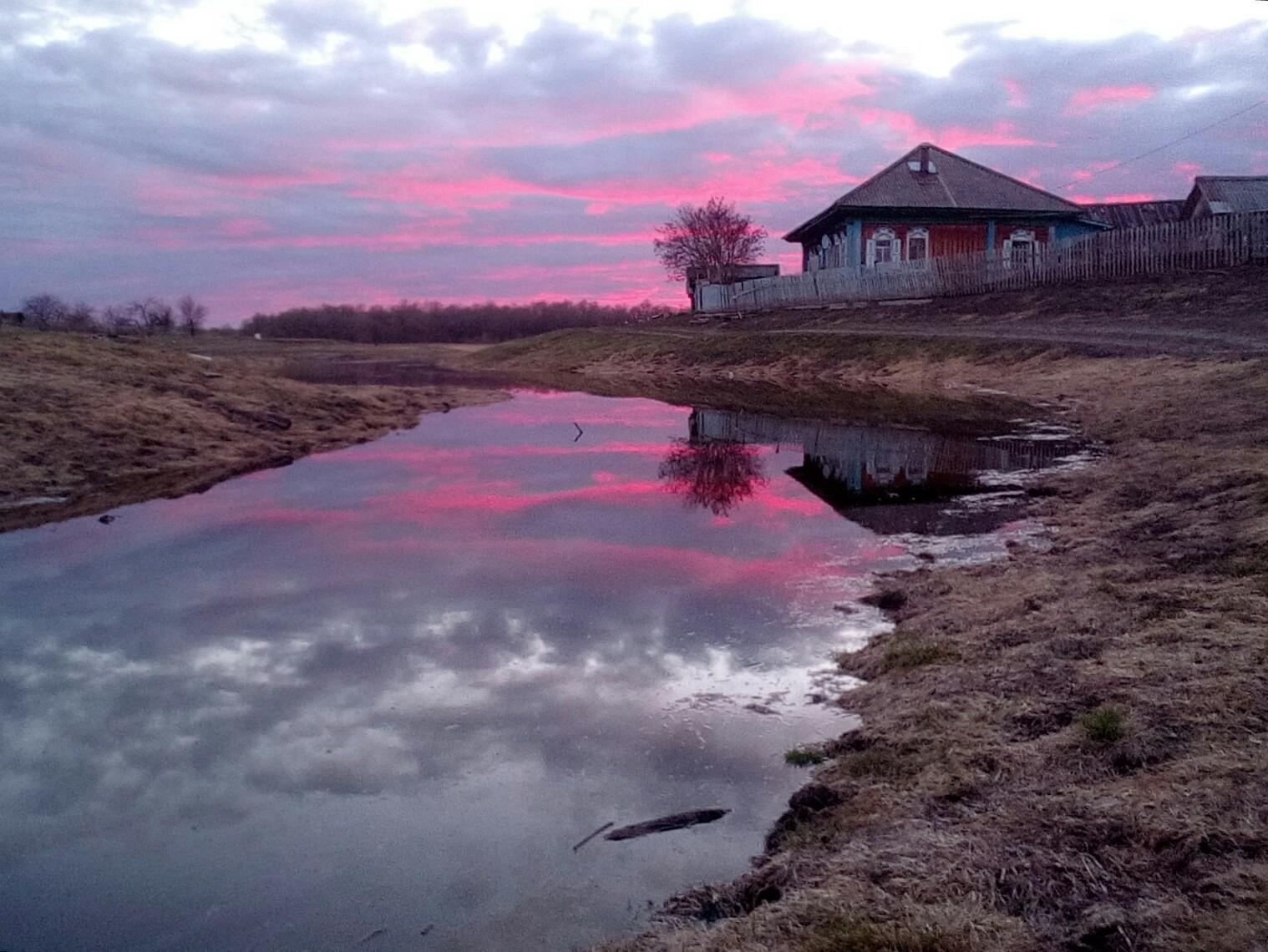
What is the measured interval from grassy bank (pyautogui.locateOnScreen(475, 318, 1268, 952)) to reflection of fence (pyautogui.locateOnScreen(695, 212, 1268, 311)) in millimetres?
22682

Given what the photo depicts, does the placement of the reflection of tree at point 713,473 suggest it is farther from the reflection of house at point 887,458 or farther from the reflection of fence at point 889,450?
the reflection of fence at point 889,450

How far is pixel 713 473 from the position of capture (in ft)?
57.7

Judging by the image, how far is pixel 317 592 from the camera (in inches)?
393

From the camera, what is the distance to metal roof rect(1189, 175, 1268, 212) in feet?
164

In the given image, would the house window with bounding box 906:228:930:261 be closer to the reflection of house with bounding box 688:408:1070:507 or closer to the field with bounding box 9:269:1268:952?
the reflection of house with bounding box 688:408:1070:507

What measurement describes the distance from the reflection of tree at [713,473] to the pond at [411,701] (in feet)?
1.47

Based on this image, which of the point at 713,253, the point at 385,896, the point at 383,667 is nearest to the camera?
the point at 385,896

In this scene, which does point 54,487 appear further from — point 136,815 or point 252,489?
point 136,815

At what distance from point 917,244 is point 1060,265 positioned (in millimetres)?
12305

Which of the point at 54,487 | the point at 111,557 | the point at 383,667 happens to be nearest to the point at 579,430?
the point at 54,487

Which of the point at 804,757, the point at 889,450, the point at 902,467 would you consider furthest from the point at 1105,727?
the point at 889,450

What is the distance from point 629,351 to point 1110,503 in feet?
143

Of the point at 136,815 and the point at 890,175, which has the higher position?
the point at 890,175

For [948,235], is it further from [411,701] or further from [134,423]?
[411,701]
